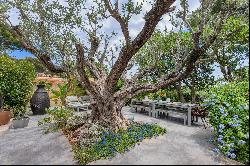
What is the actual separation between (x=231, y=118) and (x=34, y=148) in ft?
22.1

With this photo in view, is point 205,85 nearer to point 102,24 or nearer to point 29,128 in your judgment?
point 102,24

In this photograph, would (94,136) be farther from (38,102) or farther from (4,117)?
(38,102)

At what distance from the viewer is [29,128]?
12.2 meters

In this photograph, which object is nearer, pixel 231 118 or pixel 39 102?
pixel 231 118

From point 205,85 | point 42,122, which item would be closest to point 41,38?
point 42,122

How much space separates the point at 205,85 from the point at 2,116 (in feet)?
46.4

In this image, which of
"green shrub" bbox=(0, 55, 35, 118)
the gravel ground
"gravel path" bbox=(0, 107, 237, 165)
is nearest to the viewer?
the gravel ground

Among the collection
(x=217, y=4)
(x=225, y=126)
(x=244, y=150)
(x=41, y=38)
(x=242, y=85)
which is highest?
(x=217, y=4)

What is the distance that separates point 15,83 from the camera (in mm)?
15305

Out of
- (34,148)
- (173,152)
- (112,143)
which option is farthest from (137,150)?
(34,148)

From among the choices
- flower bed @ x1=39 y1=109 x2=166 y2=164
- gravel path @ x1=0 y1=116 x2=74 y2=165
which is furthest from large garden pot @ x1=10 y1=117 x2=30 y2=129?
flower bed @ x1=39 y1=109 x2=166 y2=164

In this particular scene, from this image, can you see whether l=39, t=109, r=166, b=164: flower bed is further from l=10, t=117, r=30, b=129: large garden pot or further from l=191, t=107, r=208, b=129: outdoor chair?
l=191, t=107, r=208, b=129: outdoor chair

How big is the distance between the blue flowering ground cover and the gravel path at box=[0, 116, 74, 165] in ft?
1.30

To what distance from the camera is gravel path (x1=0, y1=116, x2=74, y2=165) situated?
723cm
